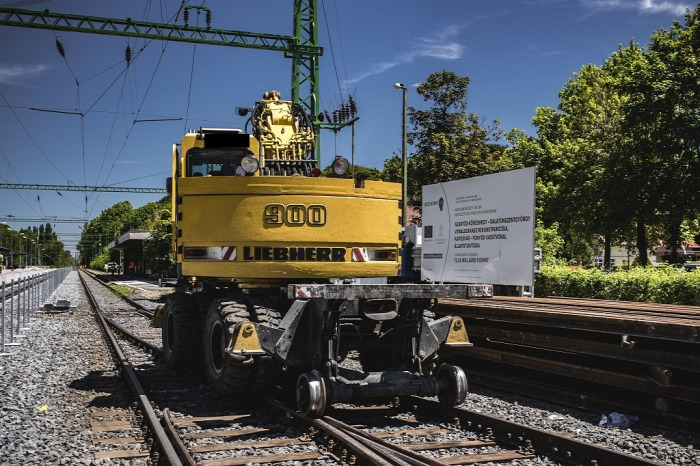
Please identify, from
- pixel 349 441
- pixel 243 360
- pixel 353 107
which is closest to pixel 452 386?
pixel 349 441

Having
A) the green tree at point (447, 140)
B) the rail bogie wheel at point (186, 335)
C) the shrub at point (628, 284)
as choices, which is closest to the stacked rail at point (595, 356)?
the rail bogie wheel at point (186, 335)

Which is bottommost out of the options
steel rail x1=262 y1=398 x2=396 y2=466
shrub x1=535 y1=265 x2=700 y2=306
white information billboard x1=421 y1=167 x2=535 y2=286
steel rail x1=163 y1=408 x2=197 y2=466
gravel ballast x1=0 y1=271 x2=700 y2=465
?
gravel ballast x1=0 y1=271 x2=700 y2=465

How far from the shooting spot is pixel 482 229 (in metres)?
13.3

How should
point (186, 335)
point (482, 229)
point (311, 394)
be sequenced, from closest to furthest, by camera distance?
point (311, 394) < point (186, 335) < point (482, 229)

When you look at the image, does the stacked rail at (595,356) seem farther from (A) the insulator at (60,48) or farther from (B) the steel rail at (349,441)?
(A) the insulator at (60,48)

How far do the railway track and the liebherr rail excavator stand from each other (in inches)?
11.4

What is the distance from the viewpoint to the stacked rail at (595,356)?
705 cm

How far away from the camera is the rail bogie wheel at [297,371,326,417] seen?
6742 millimetres

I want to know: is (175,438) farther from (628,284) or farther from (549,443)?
(628,284)

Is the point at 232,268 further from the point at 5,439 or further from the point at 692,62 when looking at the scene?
the point at 692,62

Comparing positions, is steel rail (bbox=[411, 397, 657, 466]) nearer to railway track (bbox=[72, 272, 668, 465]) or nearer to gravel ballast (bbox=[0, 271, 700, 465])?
railway track (bbox=[72, 272, 668, 465])

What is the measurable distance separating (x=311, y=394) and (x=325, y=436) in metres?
0.45

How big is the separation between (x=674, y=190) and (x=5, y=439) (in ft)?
97.1

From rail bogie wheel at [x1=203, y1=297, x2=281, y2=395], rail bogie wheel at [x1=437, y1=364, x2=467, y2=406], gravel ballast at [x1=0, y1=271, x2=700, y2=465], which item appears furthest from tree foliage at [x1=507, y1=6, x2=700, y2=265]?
rail bogie wheel at [x1=203, y1=297, x2=281, y2=395]
